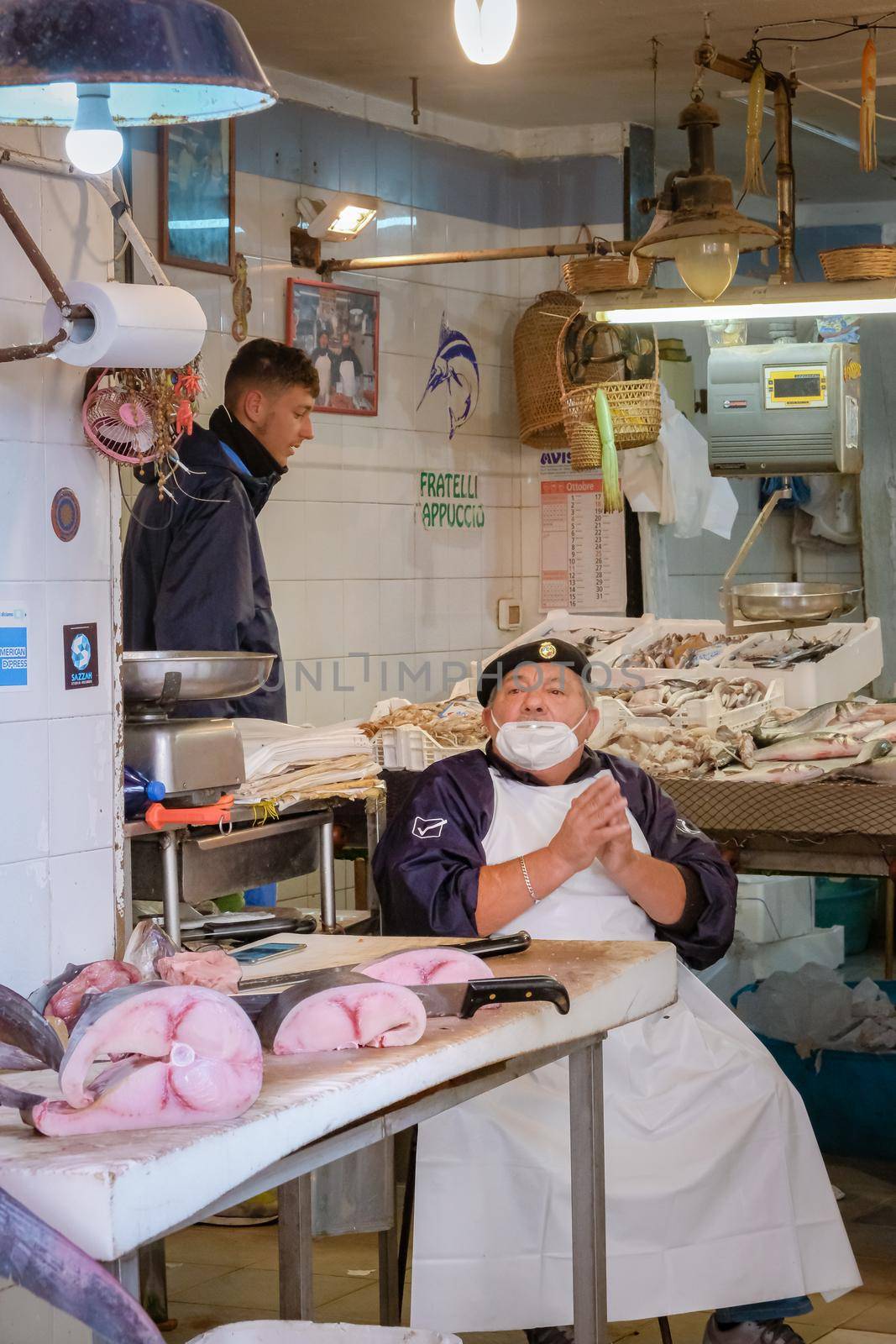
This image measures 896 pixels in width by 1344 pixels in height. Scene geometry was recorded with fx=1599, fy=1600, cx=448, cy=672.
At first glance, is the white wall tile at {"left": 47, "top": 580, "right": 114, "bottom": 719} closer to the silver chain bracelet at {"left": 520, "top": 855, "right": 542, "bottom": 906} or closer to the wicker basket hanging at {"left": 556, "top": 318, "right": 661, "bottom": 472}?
the silver chain bracelet at {"left": 520, "top": 855, "right": 542, "bottom": 906}

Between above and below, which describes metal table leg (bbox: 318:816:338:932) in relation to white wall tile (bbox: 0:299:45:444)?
below

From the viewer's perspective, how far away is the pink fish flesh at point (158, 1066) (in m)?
1.80

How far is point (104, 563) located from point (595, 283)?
3552 millimetres

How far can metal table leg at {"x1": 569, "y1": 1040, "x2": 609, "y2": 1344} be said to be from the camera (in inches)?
107

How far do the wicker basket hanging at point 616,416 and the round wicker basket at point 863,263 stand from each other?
160 cm

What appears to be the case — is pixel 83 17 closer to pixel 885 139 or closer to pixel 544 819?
pixel 544 819

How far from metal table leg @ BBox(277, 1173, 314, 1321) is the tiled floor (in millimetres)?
844

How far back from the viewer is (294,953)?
3.11m

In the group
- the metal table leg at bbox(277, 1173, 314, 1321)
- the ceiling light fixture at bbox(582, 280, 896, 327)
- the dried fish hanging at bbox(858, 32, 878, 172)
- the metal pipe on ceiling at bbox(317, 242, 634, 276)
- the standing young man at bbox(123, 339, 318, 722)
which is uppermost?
the dried fish hanging at bbox(858, 32, 878, 172)

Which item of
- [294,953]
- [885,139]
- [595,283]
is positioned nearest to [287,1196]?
[294,953]

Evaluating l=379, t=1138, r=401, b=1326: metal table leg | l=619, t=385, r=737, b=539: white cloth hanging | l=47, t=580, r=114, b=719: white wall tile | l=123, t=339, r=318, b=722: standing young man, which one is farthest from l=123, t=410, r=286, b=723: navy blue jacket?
l=619, t=385, r=737, b=539: white cloth hanging

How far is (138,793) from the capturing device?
10.9 feet

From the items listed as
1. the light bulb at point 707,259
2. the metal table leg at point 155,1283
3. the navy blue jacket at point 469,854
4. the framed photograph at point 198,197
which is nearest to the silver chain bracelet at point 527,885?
the navy blue jacket at point 469,854

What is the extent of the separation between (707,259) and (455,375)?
292 cm
